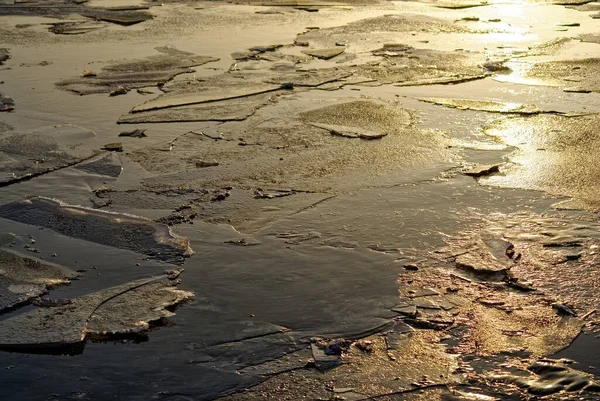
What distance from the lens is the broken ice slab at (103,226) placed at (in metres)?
4.08

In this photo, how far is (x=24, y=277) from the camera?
375 cm

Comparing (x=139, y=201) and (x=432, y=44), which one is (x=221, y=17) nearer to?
(x=432, y=44)

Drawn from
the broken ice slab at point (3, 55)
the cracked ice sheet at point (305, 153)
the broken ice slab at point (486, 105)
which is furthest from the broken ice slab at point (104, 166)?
the broken ice slab at point (3, 55)

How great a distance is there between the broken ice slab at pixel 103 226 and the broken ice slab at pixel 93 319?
0.37 m

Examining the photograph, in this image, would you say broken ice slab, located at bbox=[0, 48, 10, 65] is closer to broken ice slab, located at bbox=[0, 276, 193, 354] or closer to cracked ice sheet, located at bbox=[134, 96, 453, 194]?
cracked ice sheet, located at bbox=[134, 96, 453, 194]

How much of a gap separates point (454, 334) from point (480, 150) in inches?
96.8

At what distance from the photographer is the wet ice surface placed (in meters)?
3.09

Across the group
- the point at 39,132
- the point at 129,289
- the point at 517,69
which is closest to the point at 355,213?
the point at 129,289

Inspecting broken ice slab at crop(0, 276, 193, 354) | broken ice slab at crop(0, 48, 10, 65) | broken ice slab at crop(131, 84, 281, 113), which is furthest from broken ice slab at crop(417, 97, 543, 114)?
broken ice slab at crop(0, 48, 10, 65)

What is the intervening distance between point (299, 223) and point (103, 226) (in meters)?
1.01

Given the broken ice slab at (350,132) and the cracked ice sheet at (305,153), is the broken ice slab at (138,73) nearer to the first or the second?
the cracked ice sheet at (305,153)

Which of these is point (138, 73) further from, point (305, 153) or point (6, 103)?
point (305, 153)

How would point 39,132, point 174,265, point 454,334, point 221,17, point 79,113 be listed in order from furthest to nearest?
point 221,17, point 79,113, point 39,132, point 174,265, point 454,334

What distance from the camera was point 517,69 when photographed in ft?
25.6
